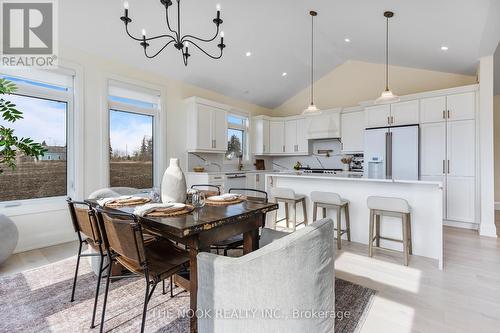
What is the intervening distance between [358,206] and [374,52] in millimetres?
3223

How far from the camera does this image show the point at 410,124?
450cm

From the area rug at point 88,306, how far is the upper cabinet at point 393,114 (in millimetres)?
3589

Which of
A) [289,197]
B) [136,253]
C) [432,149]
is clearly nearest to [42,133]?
[136,253]

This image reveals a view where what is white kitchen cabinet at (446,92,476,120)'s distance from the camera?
13.2ft

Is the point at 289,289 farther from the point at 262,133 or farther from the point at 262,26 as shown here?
the point at 262,133

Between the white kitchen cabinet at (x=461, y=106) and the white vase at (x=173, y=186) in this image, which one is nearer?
the white vase at (x=173, y=186)

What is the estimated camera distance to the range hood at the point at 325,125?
5.65 metres

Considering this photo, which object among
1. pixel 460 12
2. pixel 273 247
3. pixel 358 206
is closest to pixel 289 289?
pixel 273 247

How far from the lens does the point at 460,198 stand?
13.5ft

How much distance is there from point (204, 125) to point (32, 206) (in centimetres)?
288

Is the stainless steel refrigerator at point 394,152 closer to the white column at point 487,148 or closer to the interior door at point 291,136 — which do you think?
the white column at point 487,148

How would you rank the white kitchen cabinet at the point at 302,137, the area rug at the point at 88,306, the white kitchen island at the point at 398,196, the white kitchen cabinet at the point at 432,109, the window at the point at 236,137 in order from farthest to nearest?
the white kitchen cabinet at the point at 302,137 → the window at the point at 236,137 → the white kitchen cabinet at the point at 432,109 → the white kitchen island at the point at 398,196 → the area rug at the point at 88,306

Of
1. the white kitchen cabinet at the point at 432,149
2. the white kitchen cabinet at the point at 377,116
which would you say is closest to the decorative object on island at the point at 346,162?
the white kitchen cabinet at the point at 377,116

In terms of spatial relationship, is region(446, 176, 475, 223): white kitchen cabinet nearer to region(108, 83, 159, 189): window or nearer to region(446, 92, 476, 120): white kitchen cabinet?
region(446, 92, 476, 120): white kitchen cabinet
